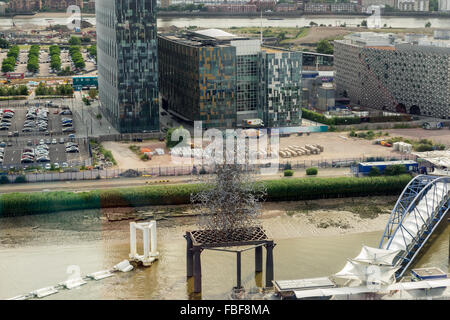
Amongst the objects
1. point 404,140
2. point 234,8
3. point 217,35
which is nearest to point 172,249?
point 404,140

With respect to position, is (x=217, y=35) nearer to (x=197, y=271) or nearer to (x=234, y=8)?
(x=197, y=271)

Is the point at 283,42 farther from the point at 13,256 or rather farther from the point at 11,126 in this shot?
the point at 13,256

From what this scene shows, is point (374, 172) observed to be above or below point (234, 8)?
below

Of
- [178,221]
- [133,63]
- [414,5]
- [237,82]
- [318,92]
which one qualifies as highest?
[414,5]

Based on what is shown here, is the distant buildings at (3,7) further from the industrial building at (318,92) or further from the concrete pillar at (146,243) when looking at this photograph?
the concrete pillar at (146,243)

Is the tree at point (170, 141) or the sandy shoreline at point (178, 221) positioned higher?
the tree at point (170, 141)

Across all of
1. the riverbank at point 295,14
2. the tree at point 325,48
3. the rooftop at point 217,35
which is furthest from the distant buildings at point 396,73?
the riverbank at point 295,14

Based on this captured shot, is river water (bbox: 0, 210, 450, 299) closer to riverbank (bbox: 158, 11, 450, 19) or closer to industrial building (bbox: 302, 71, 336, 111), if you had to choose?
industrial building (bbox: 302, 71, 336, 111)
